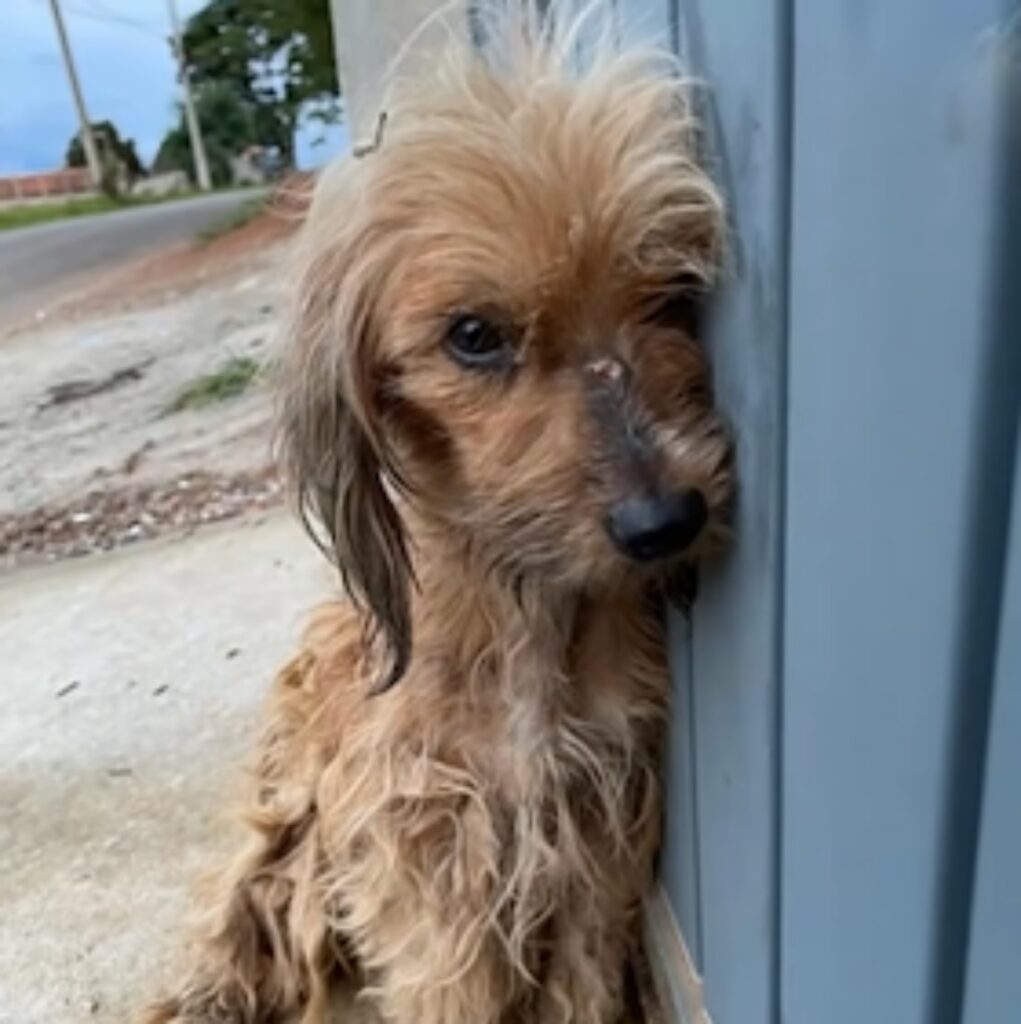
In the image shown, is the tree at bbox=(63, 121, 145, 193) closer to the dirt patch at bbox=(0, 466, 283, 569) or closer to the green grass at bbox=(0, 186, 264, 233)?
the green grass at bbox=(0, 186, 264, 233)

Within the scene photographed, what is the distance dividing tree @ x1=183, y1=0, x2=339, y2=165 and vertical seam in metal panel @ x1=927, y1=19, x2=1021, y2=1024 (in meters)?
3.84

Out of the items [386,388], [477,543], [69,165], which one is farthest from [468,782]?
[69,165]

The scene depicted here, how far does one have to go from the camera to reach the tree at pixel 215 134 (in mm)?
5883

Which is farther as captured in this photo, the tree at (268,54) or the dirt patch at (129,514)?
the tree at (268,54)

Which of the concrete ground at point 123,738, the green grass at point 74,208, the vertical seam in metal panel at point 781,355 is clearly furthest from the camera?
the green grass at point 74,208

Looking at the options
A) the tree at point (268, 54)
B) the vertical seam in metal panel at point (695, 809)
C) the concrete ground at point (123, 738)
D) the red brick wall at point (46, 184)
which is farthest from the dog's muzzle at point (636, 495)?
the red brick wall at point (46, 184)

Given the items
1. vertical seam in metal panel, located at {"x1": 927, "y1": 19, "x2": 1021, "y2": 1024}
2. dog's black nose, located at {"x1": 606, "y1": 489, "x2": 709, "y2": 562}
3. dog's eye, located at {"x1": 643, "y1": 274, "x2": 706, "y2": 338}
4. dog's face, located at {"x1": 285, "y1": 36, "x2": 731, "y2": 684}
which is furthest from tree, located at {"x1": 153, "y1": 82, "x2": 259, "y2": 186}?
vertical seam in metal panel, located at {"x1": 927, "y1": 19, "x2": 1021, "y2": 1024}

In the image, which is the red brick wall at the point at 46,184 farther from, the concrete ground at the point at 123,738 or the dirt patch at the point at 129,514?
the concrete ground at the point at 123,738

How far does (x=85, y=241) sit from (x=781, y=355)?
6.45 m

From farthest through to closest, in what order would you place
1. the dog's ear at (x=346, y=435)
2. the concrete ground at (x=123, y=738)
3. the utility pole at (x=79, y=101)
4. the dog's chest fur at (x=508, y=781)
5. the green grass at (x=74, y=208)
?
1. the green grass at (x=74, y=208)
2. the utility pole at (x=79, y=101)
3. the concrete ground at (x=123, y=738)
4. the dog's chest fur at (x=508, y=781)
5. the dog's ear at (x=346, y=435)

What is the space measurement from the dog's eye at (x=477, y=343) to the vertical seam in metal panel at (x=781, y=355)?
9.3 inches

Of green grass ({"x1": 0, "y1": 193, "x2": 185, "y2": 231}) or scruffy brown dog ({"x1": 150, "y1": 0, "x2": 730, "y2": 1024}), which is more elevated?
scruffy brown dog ({"x1": 150, "y1": 0, "x2": 730, "y2": 1024})

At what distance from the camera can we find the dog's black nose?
0.92 meters

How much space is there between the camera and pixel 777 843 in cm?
98
